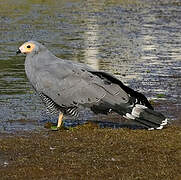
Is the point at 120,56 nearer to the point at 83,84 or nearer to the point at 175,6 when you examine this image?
the point at 83,84

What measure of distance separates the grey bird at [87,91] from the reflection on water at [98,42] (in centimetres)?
108

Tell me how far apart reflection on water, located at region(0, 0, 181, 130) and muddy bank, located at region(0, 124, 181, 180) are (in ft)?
4.64

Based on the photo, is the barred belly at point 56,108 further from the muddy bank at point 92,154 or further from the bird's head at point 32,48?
the bird's head at point 32,48

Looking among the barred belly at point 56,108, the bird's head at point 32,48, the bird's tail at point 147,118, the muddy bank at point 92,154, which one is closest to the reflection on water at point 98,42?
the barred belly at point 56,108

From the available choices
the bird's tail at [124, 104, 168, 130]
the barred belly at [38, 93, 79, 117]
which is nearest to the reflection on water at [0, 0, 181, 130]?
the barred belly at [38, 93, 79, 117]

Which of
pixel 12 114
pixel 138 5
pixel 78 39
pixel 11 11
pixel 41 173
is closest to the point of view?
pixel 41 173

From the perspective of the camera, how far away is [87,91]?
9.55 meters

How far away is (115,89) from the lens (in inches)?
375

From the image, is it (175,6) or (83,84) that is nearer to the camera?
(83,84)

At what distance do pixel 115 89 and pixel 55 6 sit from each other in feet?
86.5

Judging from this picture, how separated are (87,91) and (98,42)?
12.5 m

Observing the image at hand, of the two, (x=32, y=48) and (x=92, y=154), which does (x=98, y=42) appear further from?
(x=92, y=154)

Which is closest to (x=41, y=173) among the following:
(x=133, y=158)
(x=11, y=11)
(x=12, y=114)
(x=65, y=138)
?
(x=133, y=158)

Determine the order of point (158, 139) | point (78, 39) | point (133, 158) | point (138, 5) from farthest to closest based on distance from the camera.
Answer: point (138, 5) → point (78, 39) → point (158, 139) → point (133, 158)
